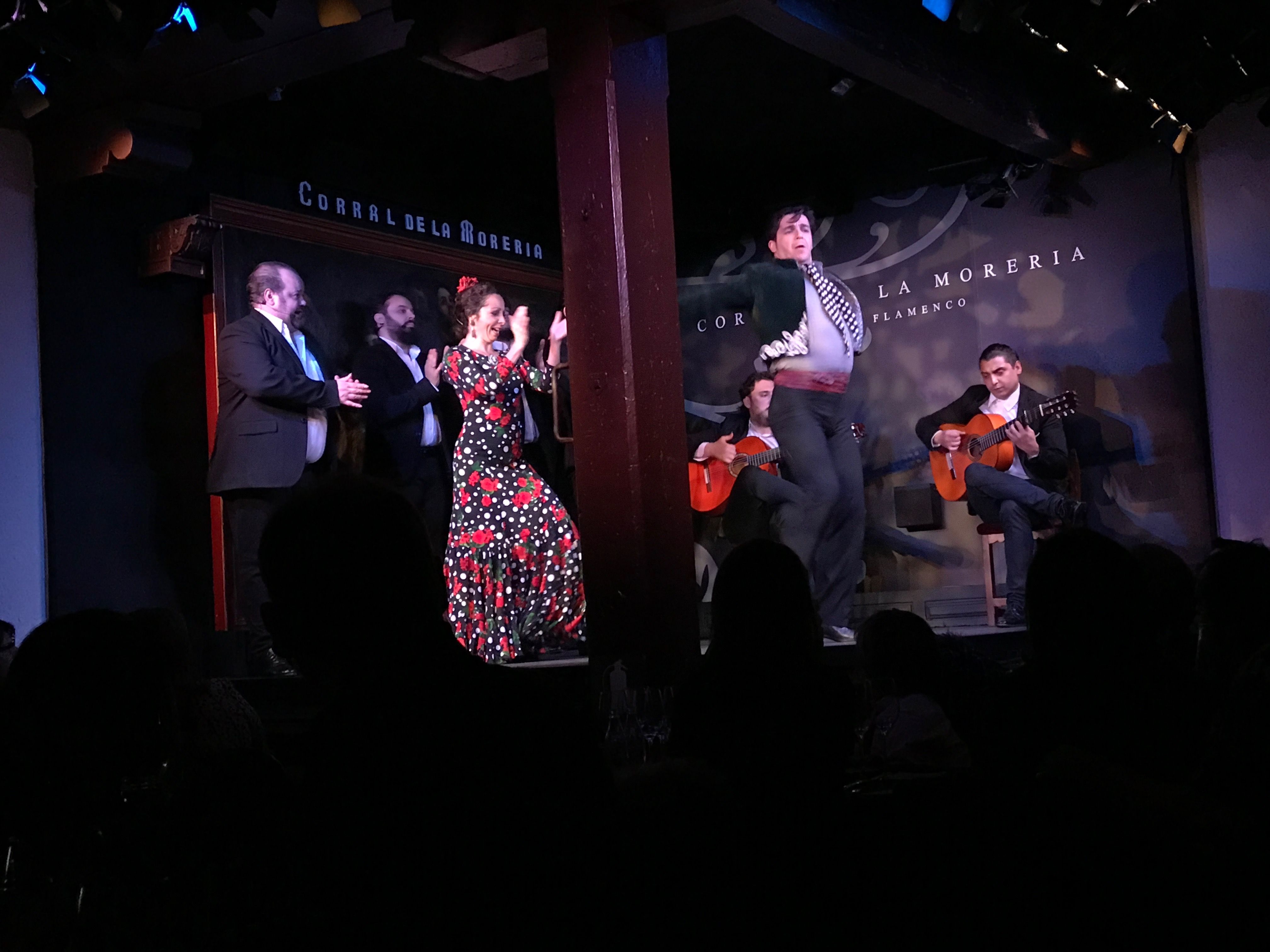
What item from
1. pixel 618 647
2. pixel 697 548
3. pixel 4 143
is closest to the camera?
pixel 618 647

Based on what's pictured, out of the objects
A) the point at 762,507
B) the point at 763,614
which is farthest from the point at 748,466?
the point at 763,614

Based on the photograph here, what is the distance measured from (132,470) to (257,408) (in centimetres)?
71

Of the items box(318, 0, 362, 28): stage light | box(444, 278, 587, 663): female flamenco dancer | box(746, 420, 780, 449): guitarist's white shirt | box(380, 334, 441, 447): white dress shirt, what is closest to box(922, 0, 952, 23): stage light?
box(318, 0, 362, 28): stage light

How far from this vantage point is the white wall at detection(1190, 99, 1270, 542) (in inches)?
253

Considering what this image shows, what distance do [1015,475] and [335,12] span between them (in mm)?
4595

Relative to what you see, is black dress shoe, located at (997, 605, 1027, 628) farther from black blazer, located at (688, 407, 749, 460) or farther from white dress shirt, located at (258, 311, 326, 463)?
white dress shirt, located at (258, 311, 326, 463)

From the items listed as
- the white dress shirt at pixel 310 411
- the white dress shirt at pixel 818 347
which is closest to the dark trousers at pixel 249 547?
the white dress shirt at pixel 310 411

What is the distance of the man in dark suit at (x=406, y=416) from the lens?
688 cm

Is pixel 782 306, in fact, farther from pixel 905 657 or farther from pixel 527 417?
pixel 905 657

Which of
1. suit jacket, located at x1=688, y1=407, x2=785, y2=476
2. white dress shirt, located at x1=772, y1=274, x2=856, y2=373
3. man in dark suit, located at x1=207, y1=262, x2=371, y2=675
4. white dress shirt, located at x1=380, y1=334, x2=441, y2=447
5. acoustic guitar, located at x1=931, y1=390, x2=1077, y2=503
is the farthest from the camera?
suit jacket, located at x1=688, y1=407, x2=785, y2=476

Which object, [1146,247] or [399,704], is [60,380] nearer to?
[399,704]

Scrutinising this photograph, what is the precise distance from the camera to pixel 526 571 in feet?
19.3

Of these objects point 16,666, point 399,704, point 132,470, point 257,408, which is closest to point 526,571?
point 257,408

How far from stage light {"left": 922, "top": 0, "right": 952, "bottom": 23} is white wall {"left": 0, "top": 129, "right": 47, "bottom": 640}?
164 inches
